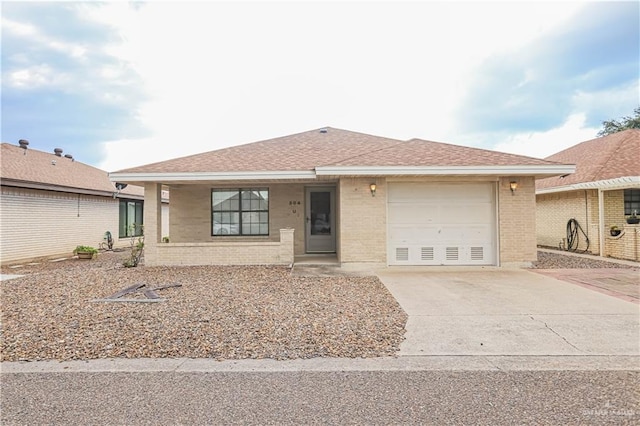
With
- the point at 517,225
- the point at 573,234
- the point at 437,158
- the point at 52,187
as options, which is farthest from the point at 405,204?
the point at 52,187

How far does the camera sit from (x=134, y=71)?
1449 cm

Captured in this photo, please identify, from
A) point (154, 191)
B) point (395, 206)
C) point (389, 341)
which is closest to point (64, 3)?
point (154, 191)

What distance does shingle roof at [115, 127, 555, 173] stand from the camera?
32.0ft

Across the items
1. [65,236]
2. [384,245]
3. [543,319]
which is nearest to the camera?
[543,319]

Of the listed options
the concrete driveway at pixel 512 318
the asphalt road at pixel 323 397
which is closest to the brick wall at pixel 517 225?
the concrete driveway at pixel 512 318

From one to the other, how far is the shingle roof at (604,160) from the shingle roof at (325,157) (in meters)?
5.84

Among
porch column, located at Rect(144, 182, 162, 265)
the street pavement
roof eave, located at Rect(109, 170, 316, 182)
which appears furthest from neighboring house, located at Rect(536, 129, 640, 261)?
porch column, located at Rect(144, 182, 162, 265)

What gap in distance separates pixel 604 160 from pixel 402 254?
10.4 m

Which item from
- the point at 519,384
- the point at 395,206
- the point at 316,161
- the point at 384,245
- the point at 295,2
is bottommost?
the point at 519,384

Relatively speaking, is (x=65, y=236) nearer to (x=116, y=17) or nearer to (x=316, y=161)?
(x=116, y=17)

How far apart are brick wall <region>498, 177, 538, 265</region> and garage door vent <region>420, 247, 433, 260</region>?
191 cm

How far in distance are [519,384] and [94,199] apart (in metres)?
17.3

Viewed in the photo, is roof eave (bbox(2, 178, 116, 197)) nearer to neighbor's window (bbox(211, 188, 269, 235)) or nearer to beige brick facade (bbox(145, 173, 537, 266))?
beige brick facade (bbox(145, 173, 537, 266))

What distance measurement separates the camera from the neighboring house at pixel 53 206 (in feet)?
38.9
